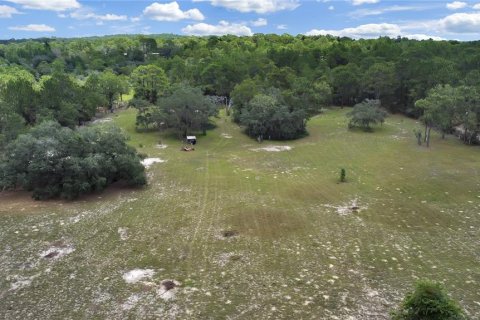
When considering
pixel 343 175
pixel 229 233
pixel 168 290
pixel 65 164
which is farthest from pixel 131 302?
pixel 343 175

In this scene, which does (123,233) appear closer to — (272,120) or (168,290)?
(168,290)

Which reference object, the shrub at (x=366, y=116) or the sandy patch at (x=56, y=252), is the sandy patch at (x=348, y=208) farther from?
the shrub at (x=366, y=116)

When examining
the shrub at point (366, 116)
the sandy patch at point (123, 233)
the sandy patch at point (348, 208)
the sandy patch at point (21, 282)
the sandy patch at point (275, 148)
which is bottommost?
the sandy patch at point (21, 282)

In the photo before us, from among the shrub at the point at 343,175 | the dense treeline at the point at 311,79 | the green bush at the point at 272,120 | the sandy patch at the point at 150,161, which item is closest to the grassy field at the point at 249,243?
the shrub at the point at 343,175

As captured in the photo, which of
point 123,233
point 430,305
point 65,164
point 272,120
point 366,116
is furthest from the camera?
point 366,116

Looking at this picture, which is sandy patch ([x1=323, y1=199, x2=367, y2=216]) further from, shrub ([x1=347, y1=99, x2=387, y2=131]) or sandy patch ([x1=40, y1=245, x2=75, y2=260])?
shrub ([x1=347, y1=99, x2=387, y2=131])
